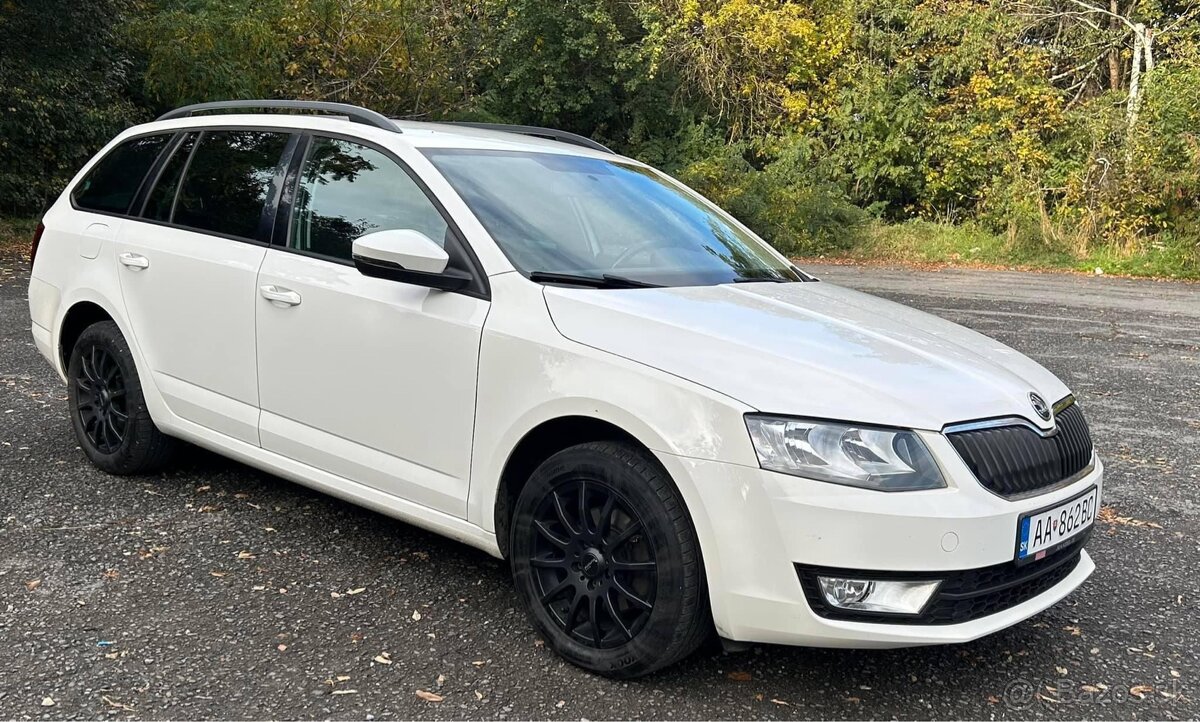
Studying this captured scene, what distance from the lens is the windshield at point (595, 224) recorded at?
3301mm

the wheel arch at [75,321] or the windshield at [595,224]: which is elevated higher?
the windshield at [595,224]

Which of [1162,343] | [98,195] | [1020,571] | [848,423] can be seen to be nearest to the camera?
[848,423]

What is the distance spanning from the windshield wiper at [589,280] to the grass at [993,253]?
1836cm

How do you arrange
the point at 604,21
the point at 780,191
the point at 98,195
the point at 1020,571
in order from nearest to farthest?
the point at 1020,571 < the point at 98,195 < the point at 780,191 < the point at 604,21

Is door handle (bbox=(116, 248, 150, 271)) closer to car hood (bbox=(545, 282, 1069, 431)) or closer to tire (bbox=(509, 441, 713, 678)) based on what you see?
car hood (bbox=(545, 282, 1069, 431))

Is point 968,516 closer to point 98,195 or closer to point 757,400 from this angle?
point 757,400

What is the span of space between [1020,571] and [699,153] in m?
25.2

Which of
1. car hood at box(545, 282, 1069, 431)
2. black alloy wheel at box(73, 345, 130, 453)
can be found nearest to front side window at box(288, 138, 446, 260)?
car hood at box(545, 282, 1069, 431)

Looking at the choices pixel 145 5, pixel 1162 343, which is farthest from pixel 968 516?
pixel 145 5

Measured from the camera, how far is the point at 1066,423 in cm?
301

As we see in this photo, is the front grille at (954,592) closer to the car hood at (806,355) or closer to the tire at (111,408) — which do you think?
the car hood at (806,355)

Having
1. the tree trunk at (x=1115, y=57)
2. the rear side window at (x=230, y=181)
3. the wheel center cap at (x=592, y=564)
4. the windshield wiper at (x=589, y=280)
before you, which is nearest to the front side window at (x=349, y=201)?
the rear side window at (x=230, y=181)

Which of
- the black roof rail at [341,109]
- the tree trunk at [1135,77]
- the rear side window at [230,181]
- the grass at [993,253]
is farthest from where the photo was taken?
the tree trunk at [1135,77]

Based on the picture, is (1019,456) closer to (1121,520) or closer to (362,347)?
(362,347)
